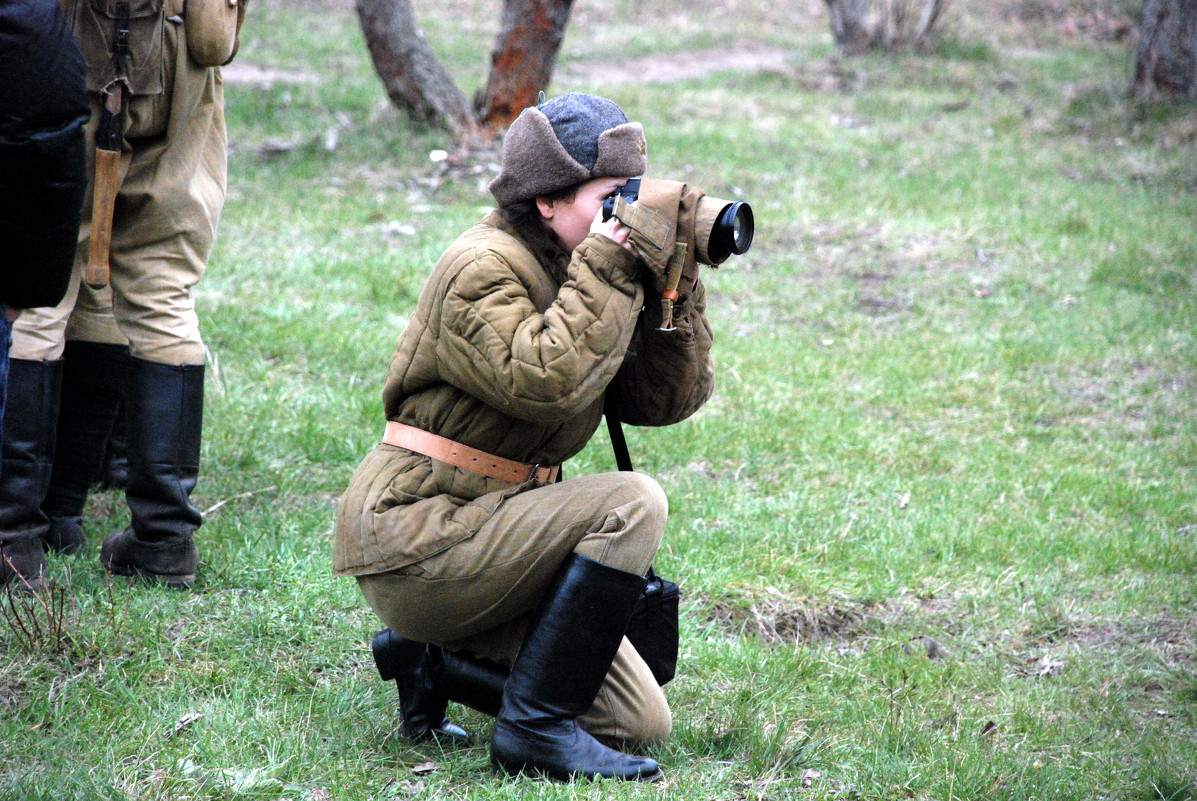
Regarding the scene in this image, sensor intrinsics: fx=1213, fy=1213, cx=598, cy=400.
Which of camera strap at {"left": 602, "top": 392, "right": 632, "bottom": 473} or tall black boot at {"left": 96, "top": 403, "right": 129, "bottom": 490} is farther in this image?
tall black boot at {"left": 96, "top": 403, "right": 129, "bottom": 490}

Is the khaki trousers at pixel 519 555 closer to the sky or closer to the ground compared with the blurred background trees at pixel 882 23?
closer to the ground

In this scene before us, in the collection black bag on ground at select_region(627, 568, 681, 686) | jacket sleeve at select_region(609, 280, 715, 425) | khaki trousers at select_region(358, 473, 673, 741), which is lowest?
black bag on ground at select_region(627, 568, 681, 686)

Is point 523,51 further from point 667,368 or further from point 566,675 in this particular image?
point 566,675

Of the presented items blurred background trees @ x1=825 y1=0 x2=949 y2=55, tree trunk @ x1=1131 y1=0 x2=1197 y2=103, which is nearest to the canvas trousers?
tree trunk @ x1=1131 y1=0 x2=1197 y2=103

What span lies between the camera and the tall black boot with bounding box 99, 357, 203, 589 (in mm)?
1504

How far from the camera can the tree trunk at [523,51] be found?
8648 mm

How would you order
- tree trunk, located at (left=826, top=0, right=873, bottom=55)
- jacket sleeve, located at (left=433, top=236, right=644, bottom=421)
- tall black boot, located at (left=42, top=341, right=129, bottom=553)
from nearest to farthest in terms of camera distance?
jacket sleeve, located at (left=433, top=236, right=644, bottom=421)
tall black boot, located at (left=42, top=341, right=129, bottom=553)
tree trunk, located at (left=826, top=0, right=873, bottom=55)

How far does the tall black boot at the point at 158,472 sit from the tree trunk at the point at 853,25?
12574 millimetres

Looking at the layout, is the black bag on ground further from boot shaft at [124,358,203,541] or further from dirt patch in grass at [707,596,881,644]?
boot shaft at [124,358,203,541]

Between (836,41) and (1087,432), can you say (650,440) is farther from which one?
(836,41)

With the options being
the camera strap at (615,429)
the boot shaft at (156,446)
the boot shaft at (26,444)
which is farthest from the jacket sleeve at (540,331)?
the boot shaft at (26,444)

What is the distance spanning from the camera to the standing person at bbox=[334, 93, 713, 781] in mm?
2453

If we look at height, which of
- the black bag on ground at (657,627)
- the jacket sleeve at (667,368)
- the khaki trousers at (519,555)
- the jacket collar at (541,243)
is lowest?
the black bag on ground at (657,627)

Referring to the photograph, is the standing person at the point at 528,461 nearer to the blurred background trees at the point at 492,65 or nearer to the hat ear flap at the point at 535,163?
the hat ear flap at the point at 535,163
